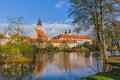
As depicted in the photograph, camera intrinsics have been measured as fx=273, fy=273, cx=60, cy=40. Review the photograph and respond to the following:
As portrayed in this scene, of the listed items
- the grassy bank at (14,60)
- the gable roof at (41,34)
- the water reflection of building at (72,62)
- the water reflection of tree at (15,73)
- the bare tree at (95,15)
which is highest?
the gable roof at (41,34)

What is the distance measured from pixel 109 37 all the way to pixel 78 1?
6.69 meters

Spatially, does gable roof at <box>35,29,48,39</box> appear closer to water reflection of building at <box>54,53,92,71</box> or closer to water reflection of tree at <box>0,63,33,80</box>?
water reflection of building at <box>54,53,92,71</box>

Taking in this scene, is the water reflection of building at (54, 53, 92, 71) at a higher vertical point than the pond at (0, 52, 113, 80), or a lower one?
higher

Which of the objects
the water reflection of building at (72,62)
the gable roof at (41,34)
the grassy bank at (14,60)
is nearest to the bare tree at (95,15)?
the water reflection of building at (72,62)

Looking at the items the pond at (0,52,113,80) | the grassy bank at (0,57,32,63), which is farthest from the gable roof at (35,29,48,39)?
the pond at (0,52,113,80)

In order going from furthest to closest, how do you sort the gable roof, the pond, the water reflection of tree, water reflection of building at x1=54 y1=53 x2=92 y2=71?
the gable roof
water reflection of building at x1=54 y1=53 x2=92 y2=71
the water reflection of tree
the pond

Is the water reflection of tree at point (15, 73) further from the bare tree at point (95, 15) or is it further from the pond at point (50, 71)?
the bare tree at point (95, 15)

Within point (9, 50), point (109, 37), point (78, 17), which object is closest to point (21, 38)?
point (9, 50)

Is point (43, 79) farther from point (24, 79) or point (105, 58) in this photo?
point (105, 58)

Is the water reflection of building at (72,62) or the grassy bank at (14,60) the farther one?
the grassy bank at (14,60)

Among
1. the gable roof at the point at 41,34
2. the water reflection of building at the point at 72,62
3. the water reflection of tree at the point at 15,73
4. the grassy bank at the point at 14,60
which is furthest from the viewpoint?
the gable roof at the point at 41,34

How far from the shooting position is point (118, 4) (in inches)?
1468

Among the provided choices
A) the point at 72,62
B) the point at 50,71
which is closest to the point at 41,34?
the point at 72,62

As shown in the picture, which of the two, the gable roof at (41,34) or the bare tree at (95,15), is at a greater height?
the gable roof at (41,34)
